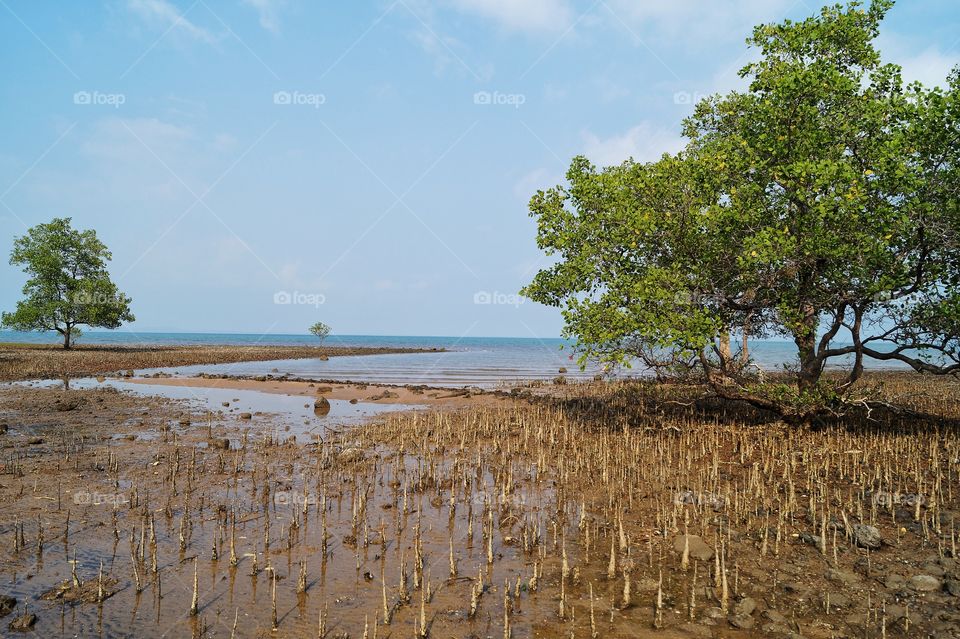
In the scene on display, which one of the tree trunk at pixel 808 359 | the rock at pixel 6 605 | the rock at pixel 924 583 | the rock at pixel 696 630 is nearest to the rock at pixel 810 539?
the rock at pixel 924 583

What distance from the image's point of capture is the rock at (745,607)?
694 centimetres

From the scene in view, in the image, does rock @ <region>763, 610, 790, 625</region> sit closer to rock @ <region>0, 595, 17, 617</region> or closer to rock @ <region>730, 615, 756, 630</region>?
rock @ <region>730, 615, 756, 630</region>

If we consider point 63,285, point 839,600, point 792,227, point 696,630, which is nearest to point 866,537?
point 839,600

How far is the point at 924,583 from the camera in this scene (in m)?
7.50

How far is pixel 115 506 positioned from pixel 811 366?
18.6 m

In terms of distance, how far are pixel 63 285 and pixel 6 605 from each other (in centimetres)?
6760

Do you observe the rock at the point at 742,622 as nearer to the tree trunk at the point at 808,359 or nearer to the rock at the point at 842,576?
the rock at the point at 842,576

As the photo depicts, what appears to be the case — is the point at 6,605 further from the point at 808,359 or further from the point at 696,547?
the point at 808,359

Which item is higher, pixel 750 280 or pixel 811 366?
pixel 750 280

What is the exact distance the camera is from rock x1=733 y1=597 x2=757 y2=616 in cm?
694

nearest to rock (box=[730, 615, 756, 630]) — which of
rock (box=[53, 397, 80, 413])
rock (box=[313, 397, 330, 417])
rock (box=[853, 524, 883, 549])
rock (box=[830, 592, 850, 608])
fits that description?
rock (box=[830, 592, 850, 608])

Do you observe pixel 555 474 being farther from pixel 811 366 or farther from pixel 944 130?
pixel 944 130

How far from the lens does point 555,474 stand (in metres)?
13.7

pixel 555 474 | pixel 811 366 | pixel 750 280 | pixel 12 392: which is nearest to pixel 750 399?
pixel 811 366
